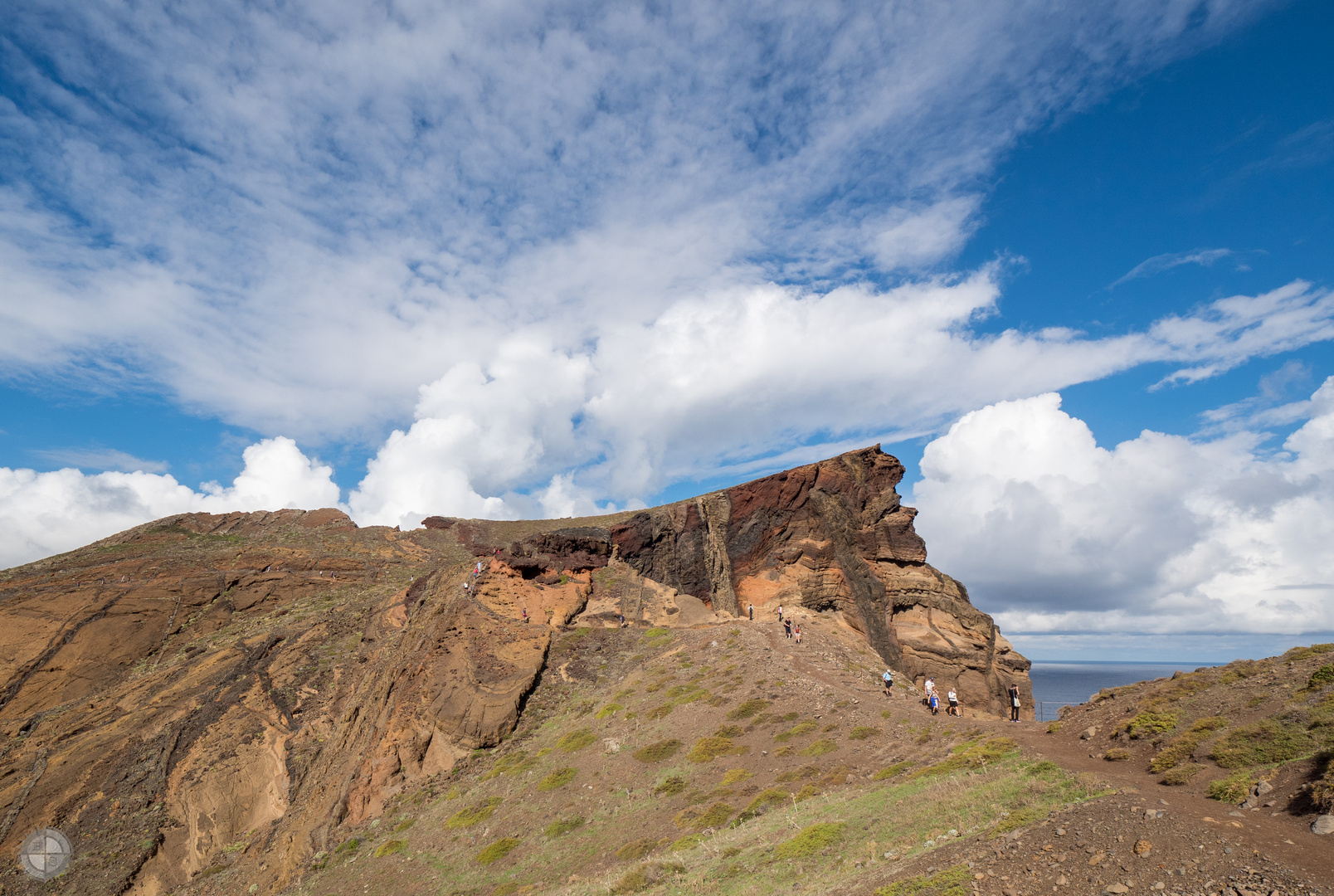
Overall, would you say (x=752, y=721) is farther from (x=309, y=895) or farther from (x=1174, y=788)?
(x=309, y=895)

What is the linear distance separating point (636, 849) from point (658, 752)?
8928 mm

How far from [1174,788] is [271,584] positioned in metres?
76.4

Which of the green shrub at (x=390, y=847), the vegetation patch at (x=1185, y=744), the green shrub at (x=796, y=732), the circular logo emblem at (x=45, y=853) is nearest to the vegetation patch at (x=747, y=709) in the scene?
the green shrub at (x=796, y=732)

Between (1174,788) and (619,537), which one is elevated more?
(619,537)

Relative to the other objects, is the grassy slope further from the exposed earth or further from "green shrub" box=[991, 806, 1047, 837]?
the exposed earth

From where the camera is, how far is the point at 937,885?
13.8 metres

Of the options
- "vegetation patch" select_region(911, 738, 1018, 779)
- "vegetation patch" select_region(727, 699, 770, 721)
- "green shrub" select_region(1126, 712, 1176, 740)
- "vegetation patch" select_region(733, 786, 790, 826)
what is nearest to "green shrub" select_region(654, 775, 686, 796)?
"vegetation patch" select_region(733, 786, 790, 826)

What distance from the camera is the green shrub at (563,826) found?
30812 mm

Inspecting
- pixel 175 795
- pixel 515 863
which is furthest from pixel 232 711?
pixel 515 863

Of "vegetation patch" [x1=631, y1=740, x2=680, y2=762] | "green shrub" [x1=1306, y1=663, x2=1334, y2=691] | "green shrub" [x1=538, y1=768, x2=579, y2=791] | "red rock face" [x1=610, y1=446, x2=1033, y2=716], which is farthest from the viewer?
"red rock face" [x1=610, y1=446, x2=1033, y2=716]

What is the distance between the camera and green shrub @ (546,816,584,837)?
1213 inches

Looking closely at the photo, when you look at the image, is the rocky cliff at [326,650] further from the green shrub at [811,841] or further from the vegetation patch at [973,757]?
the vegetation patch at [973,757]

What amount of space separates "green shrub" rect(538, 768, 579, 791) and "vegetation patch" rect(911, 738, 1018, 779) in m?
19.5

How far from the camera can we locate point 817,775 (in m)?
28.6
